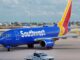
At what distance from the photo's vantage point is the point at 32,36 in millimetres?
39438

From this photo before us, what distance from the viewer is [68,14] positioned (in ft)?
156

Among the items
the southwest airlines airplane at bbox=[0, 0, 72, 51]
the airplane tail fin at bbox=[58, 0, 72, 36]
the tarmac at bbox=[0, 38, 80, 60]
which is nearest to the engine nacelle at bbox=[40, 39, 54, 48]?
the southwest airlines airplane at bbox=[0, 0, 72, 51]

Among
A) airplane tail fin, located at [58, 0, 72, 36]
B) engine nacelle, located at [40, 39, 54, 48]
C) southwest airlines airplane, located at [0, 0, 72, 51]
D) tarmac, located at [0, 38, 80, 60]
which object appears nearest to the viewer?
tarmac, located at [0, 38, 80, 60]

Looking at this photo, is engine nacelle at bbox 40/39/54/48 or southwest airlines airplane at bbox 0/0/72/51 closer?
southwest airlines airplane at bbox 0/0/72/51

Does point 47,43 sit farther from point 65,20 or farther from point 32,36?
point 65,20

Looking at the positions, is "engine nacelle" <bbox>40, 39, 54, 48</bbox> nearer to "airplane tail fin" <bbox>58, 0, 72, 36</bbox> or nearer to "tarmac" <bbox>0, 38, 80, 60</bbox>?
"tarmac" <bbox>0, 38, 80, 60</bbox>

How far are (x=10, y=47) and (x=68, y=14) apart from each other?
43.0 ft

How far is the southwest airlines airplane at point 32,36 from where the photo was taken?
3731 centimetres

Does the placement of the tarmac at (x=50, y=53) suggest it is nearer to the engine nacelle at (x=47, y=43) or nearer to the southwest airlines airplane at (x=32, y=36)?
the engine nacelle at (x=47, y=43)

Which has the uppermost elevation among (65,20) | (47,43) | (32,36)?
(65,20)

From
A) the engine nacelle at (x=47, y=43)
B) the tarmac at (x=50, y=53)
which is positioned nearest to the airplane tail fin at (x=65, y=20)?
the engine nacelle at (x=47, y=43)

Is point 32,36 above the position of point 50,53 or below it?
above

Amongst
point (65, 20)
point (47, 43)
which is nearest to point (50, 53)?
point (47, 43)

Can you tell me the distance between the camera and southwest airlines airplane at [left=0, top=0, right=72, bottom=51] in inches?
1469
